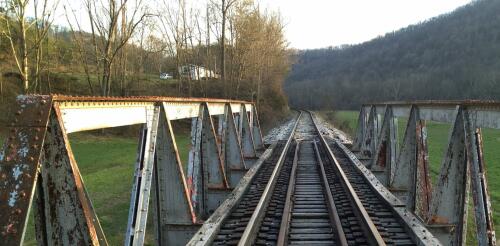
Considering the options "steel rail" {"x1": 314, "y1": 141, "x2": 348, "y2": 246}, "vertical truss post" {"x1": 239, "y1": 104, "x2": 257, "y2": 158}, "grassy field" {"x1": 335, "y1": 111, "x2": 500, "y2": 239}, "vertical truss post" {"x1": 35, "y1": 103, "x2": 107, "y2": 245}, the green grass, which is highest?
"vertical truss post" {"x1": 35, "y1": 103, "x2": 107, "y2": 245}

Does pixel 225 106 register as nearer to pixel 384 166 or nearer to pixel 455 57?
pixel 384 166

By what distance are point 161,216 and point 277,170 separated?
625cm

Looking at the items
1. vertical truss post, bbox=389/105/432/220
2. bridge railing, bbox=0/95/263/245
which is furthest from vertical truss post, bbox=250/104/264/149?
bridge railing, bbox=0/95/263/245

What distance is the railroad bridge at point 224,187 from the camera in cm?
332

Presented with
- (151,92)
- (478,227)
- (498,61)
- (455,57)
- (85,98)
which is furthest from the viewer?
(455,57)

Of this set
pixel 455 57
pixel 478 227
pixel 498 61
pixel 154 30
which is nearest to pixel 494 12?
pixel 455 57

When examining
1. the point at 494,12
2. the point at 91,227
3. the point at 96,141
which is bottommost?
the point at 96,141

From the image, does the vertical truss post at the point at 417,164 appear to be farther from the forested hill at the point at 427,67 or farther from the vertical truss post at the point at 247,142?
the forested hill at the point at 427,67

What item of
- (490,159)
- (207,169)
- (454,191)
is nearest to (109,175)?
(207,169)

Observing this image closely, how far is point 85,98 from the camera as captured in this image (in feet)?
12.9

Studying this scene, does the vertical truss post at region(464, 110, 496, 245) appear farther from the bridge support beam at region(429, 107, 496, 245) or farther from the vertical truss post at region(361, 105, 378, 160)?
the vertical truss post at region(361, 105, 378, 160)

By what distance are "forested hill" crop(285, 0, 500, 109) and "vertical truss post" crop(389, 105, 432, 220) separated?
3351 inches

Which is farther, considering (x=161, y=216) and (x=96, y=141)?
(x=96, y=141)

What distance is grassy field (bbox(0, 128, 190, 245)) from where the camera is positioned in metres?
9.98
